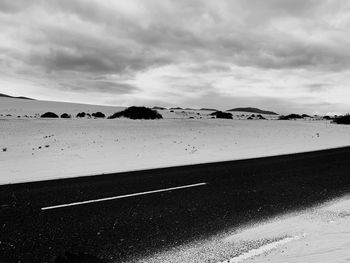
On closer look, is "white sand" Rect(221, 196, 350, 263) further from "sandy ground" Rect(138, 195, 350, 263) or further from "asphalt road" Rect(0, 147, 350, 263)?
"asphalt road" Rect(0, 147, 350, 263)

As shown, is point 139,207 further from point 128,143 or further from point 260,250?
point 128,143

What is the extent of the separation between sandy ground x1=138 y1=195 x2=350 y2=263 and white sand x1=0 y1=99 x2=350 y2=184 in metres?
7.23

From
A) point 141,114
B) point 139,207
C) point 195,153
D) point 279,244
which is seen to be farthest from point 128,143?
point 279,244

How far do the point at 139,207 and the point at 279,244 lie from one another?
2985 millimetres

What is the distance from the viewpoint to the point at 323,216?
648 centimetres

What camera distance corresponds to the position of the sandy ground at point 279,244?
14.8 feet

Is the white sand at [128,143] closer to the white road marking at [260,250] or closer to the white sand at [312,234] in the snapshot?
the white sand at [312,234]

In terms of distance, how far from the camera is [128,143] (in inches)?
729

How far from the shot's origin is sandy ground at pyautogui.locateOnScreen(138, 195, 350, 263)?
4.50 meters

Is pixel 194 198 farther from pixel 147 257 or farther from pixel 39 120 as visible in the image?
pixel 39 120

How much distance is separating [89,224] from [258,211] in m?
3.18

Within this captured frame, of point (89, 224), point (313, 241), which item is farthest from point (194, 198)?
point (313, 241)

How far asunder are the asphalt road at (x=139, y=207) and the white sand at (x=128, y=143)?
2.70m

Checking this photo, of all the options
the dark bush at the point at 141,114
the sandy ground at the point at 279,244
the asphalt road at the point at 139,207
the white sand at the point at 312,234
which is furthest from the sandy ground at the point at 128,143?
the white sand at the point at 312,234
